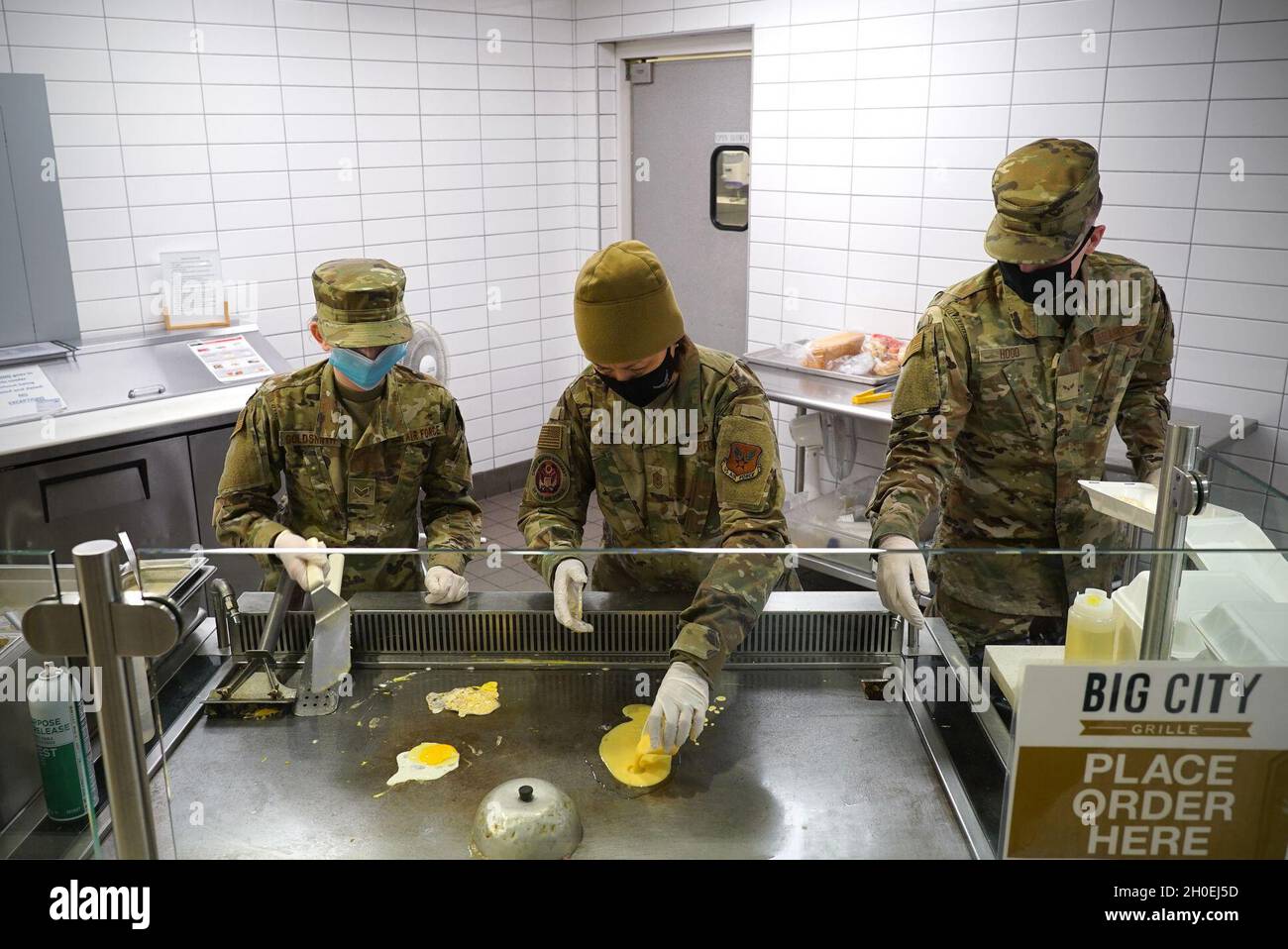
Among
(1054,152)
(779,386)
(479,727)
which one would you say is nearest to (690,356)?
(1054,152)

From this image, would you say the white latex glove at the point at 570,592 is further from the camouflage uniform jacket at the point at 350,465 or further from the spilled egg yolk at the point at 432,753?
the camouflage uniform jacket at the point at 350,465

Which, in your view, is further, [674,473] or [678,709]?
[674,473]

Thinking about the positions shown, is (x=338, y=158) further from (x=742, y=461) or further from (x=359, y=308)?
(x=742, y=461)

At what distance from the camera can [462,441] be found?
2.83 m

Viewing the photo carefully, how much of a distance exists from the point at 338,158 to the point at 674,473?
3466mm

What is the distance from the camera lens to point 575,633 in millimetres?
1832

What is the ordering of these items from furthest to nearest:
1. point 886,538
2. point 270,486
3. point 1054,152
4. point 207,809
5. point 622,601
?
point 270,486, point 1054,152, point 886,538, point 622,601, point 207,809

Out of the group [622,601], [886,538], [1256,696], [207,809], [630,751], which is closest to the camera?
[1256,696]

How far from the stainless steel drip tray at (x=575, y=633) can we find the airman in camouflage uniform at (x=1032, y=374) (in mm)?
581

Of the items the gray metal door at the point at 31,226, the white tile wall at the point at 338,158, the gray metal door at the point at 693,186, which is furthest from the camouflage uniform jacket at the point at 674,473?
the gray metal door at the point at 693,186

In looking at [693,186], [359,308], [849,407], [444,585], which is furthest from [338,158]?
[444,585]

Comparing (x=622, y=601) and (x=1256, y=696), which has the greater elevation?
(x=1256, y=696)

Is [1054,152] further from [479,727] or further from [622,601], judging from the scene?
[479,727]

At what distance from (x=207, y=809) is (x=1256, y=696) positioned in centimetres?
132
